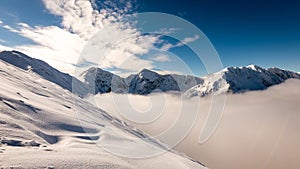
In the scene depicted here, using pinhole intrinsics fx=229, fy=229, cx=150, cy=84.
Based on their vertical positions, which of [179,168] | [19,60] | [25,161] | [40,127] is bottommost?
[179,168]

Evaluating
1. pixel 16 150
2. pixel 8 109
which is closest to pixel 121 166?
pixel 16 150

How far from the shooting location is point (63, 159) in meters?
5.87

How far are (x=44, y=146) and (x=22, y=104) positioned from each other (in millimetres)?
4059

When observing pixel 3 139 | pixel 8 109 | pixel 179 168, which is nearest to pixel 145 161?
pixel 179 168

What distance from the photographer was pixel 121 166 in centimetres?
667

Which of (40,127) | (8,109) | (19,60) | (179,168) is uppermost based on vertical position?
(19,60)

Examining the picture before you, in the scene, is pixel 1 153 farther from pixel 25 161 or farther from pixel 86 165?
pixel 86 165

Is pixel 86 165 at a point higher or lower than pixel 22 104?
lower

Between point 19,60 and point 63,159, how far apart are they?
4428cm

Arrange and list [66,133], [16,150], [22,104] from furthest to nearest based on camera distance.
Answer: [22,104]
[66,133]
[16,150]

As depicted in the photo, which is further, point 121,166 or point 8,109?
point 8,109

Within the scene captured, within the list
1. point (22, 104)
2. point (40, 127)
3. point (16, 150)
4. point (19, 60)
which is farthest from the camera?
point (19, 60)

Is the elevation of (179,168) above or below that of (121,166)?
below

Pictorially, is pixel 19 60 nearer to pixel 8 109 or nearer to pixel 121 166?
pixel 8 109
